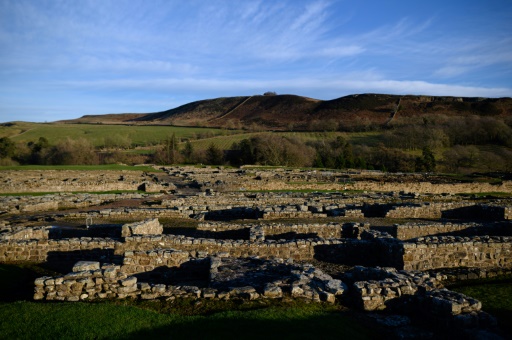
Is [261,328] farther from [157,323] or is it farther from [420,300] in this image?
[420,300]

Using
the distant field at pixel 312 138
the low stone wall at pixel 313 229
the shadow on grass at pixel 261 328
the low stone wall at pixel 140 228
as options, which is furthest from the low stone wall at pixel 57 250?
the distant field at pixel 312 138

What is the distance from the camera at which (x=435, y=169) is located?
188ft

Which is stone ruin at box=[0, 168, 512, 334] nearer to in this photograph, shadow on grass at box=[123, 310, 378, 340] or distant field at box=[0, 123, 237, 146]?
shadow on grass at box=[123, 310, 378, 340]

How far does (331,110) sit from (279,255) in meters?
113

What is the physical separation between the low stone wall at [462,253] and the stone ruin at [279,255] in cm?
3

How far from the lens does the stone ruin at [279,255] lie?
8.10 metres

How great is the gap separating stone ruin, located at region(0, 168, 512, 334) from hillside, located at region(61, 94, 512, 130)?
265ft

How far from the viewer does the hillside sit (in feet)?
338

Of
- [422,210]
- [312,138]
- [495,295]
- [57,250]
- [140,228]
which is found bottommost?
[422,210]

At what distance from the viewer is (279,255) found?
12469 millimetres

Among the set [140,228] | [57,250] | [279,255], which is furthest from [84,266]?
[279,255]

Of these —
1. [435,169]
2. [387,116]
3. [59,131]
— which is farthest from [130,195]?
[387,116]

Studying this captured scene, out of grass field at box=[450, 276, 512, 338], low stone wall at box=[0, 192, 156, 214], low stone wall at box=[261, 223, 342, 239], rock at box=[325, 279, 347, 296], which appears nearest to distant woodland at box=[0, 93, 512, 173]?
low stone wall at box=[0, 192, 156, 214]

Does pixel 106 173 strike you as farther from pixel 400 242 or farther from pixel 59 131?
pixel 59 131
